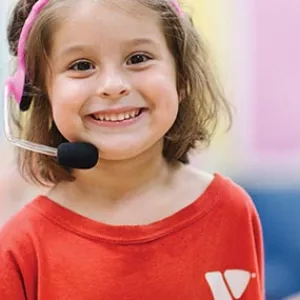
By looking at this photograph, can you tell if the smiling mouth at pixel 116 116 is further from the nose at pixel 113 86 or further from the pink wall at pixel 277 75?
the pink wall at pixel 277 75

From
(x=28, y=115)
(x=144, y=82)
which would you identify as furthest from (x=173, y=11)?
(x=28, y=115)

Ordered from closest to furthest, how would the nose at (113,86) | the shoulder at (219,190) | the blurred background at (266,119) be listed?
the nose at (113,86), the shoulder at (219,190), the blurred background at (266,119)

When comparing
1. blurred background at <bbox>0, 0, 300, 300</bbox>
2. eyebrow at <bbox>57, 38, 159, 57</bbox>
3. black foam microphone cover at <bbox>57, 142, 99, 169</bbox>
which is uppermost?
eyebrow at <bbox>57, 38, 159, 57</bbox>

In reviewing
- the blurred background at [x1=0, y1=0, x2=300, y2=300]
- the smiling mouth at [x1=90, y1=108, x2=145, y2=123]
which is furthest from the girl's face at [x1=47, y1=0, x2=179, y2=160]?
the blurred background at [x1=0, y1=0, x2=300, y2=300]

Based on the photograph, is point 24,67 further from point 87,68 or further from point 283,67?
point 283,67

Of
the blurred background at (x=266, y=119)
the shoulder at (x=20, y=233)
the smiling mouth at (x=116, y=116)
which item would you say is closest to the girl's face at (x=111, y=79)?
the smiling mouth at (x=116, y=116)

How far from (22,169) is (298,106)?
535mm

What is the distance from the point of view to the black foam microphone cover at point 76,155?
83 cm

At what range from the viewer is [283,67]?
1.31 metres

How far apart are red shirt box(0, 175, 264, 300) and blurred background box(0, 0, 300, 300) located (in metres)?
0.36

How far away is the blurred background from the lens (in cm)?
129

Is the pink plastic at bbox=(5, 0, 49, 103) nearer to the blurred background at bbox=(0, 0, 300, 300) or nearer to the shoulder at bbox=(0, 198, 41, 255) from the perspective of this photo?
the shoulder at bbox=(0, 198, 41, 255)

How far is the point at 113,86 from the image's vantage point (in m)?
0.83

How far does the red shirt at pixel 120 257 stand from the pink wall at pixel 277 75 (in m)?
0.41
